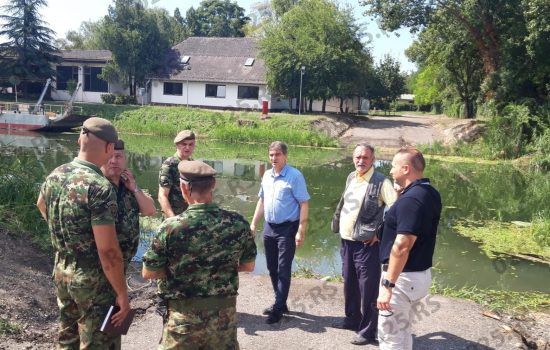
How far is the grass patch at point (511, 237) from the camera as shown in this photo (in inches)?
361

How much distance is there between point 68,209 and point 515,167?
2287cm

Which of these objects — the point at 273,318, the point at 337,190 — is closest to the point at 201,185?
the point at 273,318

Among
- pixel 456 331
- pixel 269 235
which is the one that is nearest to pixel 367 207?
pixel 269 235

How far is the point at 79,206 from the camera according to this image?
9.73 feet

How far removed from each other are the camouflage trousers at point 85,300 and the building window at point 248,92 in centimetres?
3491

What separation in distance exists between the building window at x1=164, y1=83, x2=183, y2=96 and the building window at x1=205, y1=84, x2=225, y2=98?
2247 mm

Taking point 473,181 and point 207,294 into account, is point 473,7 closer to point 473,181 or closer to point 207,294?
point 473,181

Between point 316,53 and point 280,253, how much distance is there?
97.8 ft

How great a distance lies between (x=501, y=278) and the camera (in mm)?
7859

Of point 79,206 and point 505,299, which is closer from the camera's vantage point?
point 79,206

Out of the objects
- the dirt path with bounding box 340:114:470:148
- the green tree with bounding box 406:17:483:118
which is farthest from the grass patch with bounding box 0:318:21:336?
the green tree with bounding box 406:17:483:118

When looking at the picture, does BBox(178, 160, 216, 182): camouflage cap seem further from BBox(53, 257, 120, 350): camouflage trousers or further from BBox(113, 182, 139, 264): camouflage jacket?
BBox(53, 257, 120, 350): camouflage trousers

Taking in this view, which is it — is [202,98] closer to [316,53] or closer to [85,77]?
[316,53]

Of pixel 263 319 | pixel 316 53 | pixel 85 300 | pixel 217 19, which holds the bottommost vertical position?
pixel 263 319
